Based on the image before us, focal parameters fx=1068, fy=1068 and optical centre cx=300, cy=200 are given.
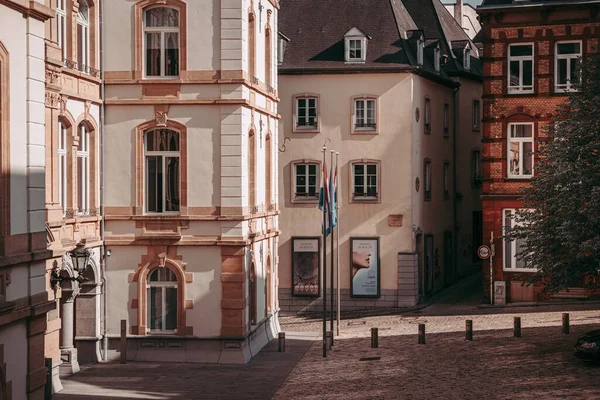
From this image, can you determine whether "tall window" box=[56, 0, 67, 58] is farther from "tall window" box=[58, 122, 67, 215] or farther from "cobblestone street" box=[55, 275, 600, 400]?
"cobblestone street" box=[55, 275, 600, 400]

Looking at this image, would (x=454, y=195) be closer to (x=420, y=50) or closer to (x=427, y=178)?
(x=427, y=178)

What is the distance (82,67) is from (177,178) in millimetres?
4313

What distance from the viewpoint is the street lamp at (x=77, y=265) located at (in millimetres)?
26625

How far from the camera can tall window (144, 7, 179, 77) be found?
105 feet

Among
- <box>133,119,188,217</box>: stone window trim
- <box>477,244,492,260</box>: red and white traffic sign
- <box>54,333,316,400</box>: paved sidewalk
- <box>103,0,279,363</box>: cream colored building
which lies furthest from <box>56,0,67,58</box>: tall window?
<box>477,244,492,260</box>: red and white traffic sign

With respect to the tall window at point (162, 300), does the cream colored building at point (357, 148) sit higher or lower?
higher

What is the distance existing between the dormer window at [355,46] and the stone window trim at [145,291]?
2039 cm

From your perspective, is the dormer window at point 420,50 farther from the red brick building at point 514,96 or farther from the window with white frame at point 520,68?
the window with white frame at point 520,68

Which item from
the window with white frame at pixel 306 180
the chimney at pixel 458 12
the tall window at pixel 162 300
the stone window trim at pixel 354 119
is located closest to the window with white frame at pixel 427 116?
the stone window trim at pixel 354 119

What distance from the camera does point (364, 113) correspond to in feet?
162

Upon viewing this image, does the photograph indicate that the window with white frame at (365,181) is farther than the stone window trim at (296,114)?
No

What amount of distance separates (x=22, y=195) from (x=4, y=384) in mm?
2821

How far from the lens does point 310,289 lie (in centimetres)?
4934

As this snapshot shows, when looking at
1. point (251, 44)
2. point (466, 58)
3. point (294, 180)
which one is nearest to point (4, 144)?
point (251, 44)
